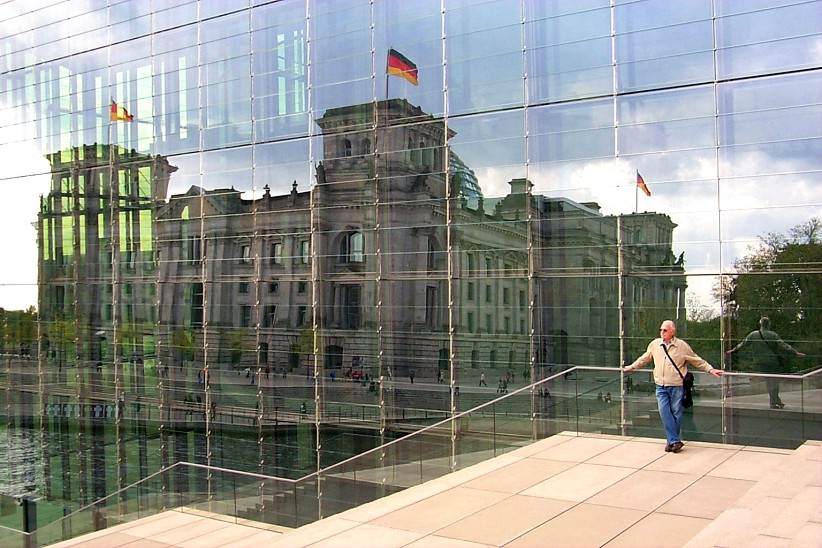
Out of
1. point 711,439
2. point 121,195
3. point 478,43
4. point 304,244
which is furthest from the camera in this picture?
point 121,195

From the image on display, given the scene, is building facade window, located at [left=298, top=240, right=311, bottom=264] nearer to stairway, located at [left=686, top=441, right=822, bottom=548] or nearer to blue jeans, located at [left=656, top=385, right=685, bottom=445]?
blue jeans, located at [left=656, top=385, right=685, bottom=445]

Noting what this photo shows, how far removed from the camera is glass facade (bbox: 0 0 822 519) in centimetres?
1060

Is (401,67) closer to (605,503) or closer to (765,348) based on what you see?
(765,348)

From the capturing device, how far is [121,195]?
17094 mm

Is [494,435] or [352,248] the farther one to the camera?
[352,248]

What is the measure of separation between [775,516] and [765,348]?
20.5 ft

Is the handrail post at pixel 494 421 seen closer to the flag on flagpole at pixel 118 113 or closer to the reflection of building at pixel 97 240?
the reflection of building at pixel 97 240

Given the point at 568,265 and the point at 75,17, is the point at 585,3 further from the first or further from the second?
the point at 75,17

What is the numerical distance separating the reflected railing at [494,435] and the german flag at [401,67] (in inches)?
236

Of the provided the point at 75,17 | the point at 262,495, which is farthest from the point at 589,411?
the point at 75,17

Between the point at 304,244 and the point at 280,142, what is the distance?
185 cm

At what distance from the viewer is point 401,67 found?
13.3 meters

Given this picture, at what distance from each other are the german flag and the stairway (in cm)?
893

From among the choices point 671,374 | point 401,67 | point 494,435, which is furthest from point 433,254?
point 671,374
